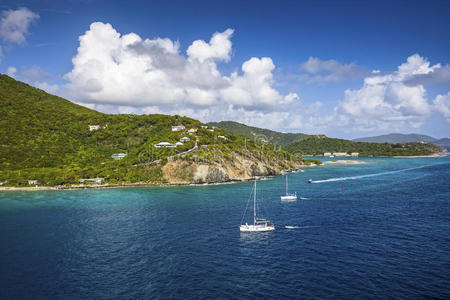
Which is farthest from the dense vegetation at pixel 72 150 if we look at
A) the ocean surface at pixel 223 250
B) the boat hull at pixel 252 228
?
the boat hull at pixel 252 228

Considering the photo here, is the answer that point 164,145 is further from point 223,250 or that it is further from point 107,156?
point 223,250

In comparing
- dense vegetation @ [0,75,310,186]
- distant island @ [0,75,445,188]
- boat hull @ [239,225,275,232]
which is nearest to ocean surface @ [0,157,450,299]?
boat hull @ [239,225,275,232]

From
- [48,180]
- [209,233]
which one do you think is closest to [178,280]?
[209,233]

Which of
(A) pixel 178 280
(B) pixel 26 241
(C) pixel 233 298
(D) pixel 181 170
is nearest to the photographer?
(C) pixel 233 298

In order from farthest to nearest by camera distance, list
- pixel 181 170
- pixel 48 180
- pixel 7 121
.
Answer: pixel 7 121
pixel 181 170
pixel 48 180

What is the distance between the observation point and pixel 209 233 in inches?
2357

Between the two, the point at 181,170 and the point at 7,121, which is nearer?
the point at 181,170

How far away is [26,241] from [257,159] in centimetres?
13804

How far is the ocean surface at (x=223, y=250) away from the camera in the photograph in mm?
37531

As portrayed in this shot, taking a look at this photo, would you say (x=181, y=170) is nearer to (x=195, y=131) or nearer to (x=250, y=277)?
(x=195, y=131)

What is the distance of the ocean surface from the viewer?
37.5 m

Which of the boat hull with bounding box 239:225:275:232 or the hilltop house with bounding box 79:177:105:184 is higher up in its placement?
the hilltop house with bounding box 79:177:105:184

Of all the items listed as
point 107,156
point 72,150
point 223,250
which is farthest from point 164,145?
point 223,250

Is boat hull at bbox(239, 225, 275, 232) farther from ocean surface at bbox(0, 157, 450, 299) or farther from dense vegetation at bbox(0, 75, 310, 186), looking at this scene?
dense vegetation at bbox(0, 75, 310, 186)
